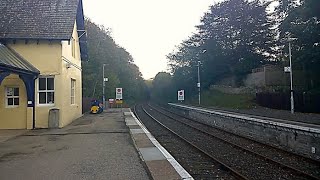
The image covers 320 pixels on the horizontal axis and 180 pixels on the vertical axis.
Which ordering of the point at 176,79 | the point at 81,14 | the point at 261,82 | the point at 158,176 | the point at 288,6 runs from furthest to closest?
the point at 176,79
the point at 261,82
the point at 288,6
the point at 81,14
the point at 158,176

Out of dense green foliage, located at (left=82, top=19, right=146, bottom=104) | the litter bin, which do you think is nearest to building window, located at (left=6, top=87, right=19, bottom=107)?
the litter bin

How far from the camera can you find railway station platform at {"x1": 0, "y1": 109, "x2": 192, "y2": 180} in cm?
762

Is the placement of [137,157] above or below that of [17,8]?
below

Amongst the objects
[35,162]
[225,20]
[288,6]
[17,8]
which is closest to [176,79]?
[225,20]

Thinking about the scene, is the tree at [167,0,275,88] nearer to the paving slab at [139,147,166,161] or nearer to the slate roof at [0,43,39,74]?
the slate roof at [0,43,39,74]

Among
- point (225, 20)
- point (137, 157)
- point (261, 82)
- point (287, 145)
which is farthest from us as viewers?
point (225, 20)

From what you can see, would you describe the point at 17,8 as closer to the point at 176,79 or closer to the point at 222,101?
the point at 222,101

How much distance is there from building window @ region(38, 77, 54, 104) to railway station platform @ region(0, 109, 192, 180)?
423 cm

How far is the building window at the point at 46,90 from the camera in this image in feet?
60.8

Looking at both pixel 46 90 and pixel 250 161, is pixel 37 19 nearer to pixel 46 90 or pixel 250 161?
pixel 46 90

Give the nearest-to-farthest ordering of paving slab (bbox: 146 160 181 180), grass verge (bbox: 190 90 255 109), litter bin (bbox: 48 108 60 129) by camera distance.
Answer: paving slab (bbox: 146 160 181 180), litter bin (bbox: 48 108 60 129), grass verge (bbox: 190 90 255 109)

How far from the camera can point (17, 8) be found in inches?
794

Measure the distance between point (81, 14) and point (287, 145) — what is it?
649 inches

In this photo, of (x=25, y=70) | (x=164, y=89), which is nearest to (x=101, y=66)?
(x=164, y=89)
